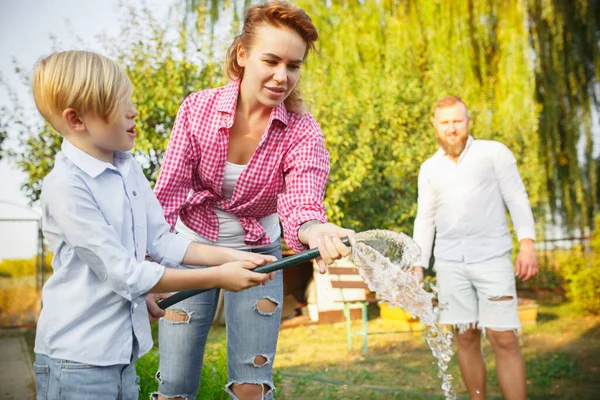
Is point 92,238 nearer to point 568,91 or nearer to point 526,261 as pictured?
point 526,261

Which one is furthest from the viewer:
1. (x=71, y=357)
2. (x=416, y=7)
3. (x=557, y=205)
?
(x=557, y=205)

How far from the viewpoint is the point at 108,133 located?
188 centimetres

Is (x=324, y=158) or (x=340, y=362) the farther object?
(x=340, y=362)

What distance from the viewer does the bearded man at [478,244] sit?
3.97m

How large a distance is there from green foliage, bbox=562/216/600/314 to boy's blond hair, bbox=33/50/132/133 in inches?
327

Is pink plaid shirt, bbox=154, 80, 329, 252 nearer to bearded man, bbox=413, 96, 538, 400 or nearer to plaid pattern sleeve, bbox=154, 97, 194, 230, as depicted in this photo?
plaid pattern sleeve, bbox=154, 97, 194, 230

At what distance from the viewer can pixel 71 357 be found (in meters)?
1.74

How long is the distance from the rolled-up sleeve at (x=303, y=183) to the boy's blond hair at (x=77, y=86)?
0.78 m

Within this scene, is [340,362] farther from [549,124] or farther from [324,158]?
[549,124]

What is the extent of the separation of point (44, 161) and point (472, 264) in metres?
5.45

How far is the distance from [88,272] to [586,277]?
28.0ft

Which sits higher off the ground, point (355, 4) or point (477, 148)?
point (355, 4)

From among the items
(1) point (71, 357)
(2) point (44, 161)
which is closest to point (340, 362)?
(2) point (44, 161)

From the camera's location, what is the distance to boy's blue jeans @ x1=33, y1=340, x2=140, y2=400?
5.71 feet
